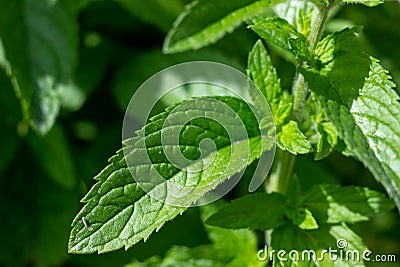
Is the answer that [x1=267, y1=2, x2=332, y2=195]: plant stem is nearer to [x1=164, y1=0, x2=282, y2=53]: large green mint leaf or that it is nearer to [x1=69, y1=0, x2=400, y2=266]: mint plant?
[x1=69, y1=0, x2=400, y2=266]: mint plant

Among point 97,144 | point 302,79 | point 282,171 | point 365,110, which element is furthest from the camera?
point 97,144

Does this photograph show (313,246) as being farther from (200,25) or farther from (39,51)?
(39,51)

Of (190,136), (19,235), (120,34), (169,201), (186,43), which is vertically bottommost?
(19,235)

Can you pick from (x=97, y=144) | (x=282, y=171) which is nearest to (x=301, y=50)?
(x=282, y=171)

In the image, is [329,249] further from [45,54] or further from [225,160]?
[45,54]

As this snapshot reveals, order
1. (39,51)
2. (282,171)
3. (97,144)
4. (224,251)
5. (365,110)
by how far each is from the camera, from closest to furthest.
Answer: (365,110) → (282,171) → (224,251) → (39,51) → (97,144)

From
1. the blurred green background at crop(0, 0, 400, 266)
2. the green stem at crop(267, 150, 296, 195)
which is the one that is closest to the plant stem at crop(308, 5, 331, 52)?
the green stem at crop(267, 150, 296, 195)

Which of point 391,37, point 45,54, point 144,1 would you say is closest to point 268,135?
point 45,54
